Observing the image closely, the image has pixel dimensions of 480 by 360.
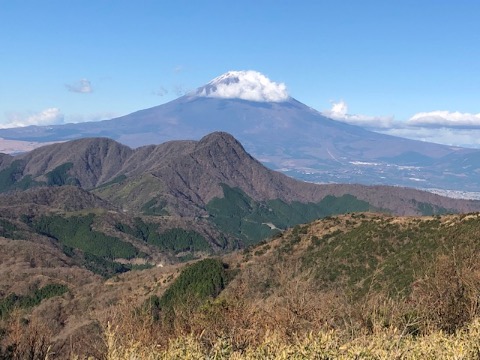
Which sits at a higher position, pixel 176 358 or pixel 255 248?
pixel 176 358

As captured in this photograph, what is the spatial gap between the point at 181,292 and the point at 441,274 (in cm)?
6123

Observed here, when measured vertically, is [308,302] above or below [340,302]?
above

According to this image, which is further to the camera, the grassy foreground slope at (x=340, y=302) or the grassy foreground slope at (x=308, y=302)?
the grassy foreground slope at (x=308, y=302)

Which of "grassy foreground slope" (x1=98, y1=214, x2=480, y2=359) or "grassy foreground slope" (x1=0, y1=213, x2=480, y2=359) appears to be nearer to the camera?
"grassy foreground slope" (x1=98, y1=214, x2=480, y2=359)

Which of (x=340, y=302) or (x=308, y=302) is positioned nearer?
(x=308, y=302)

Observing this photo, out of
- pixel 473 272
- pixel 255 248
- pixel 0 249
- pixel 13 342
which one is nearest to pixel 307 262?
pixel 255 248

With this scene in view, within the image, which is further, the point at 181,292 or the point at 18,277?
the point at 18,277

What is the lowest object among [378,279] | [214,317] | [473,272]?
[378,279]

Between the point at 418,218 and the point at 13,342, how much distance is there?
2676 inches

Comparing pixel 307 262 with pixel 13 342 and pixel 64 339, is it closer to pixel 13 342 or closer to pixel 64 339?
pixel 64 339

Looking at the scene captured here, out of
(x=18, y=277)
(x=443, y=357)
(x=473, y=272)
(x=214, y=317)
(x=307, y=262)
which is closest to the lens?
(x=443, y=357)

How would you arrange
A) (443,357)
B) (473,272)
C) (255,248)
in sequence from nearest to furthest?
1. (443,357)
2. (473,272)
3. (255,248)

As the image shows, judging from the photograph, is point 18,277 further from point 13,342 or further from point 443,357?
point 443,357

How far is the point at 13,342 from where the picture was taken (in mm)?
28688
